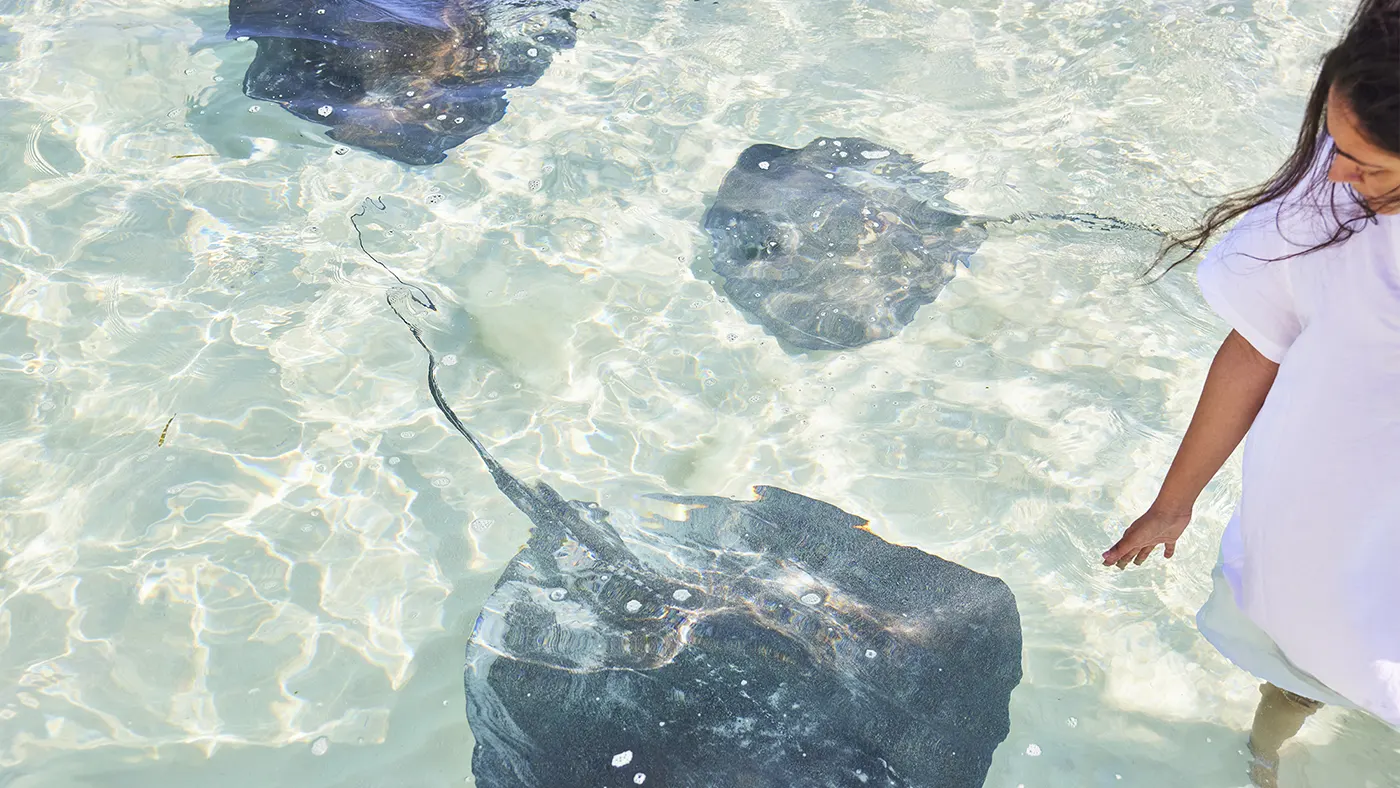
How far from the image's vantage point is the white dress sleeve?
1875mm

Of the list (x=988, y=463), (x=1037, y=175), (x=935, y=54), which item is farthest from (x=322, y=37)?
(x=988, y=463)

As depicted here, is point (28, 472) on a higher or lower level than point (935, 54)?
lower

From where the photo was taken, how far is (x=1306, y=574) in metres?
2.09

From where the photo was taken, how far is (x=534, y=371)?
440 centimetres

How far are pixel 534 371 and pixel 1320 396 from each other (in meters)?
3.13

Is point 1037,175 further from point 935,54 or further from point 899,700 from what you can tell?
point 899,700

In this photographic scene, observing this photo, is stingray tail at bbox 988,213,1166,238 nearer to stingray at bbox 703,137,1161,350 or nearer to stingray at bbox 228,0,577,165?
stingray at bbox 703,137,1161,350

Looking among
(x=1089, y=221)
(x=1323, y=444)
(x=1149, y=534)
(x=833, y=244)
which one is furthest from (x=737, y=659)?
(x=1089, y=221)

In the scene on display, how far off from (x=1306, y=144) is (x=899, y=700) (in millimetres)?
1588

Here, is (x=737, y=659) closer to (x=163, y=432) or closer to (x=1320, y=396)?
(x=1320, y=396)

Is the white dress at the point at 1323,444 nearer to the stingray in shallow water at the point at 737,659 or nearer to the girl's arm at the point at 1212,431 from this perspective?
the girl's arm at the point at 1212,431

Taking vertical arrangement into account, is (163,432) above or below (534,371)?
below

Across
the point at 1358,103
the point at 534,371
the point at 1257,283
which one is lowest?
the point at 534,371

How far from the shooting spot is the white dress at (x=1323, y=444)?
1.78 meters
